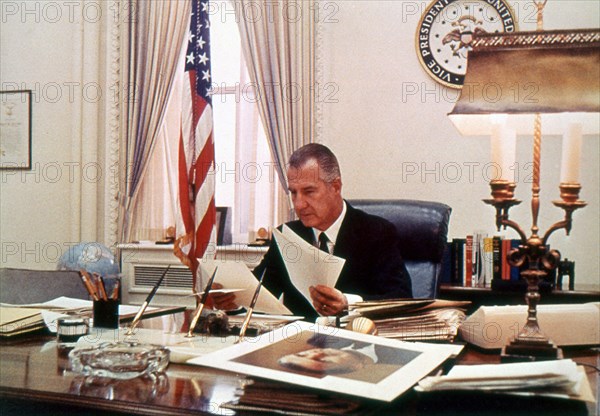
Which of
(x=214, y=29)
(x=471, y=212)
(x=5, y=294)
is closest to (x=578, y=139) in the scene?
(x=5, y=294)

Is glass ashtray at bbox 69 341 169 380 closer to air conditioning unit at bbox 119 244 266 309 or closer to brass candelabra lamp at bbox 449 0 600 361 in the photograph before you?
brass candelabra lamp at bbox 449 0 600 361

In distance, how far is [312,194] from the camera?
2.37 metres

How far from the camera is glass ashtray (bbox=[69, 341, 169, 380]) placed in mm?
1151

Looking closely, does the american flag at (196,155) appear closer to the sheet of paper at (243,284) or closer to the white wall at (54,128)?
the white wall at (54,128)

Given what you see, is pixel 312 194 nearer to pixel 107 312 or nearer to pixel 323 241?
pixel 323 241

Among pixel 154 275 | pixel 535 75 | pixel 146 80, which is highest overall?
pixel 146 80

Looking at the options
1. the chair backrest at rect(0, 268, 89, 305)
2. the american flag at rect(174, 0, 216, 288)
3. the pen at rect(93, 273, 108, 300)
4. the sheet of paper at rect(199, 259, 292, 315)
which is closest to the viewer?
the pen at rect(93, 273, 108, 300)

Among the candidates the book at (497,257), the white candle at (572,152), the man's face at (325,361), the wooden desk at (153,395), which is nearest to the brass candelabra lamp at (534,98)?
the white candle at (572,152)

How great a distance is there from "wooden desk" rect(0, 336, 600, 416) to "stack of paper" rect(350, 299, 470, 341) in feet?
0.41

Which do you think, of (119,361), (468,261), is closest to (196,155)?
(468,261)

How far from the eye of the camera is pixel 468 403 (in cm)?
98

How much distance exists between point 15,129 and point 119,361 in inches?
150

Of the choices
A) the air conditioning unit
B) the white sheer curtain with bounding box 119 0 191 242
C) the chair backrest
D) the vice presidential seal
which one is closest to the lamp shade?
the chair backrest

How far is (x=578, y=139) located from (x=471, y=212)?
2429 millimetres
